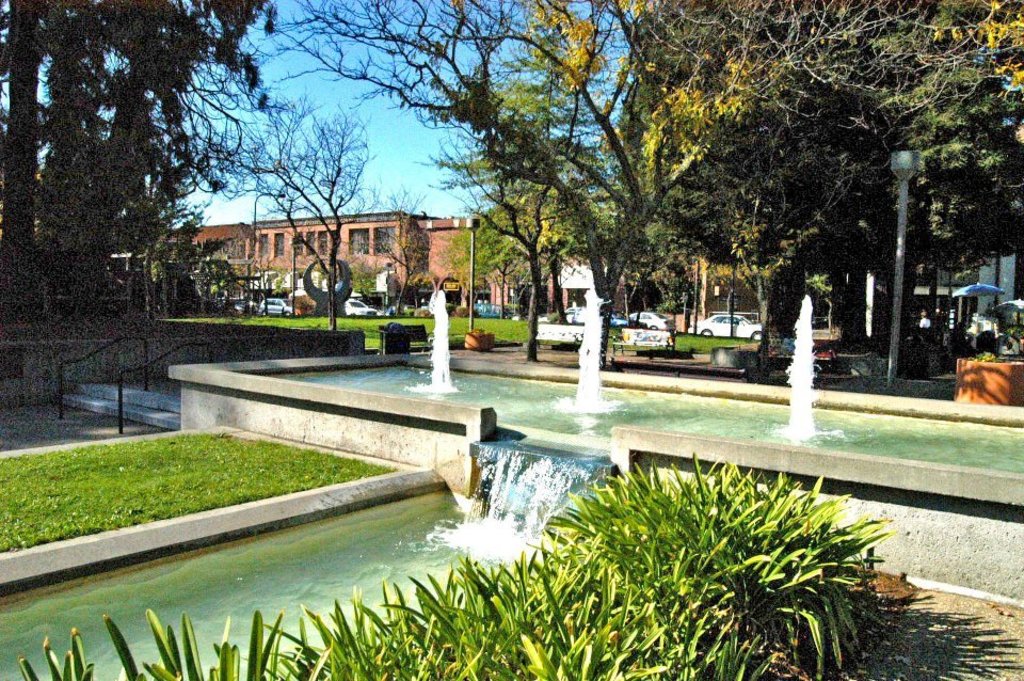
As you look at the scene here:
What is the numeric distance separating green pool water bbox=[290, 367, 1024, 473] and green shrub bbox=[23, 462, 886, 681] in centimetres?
297

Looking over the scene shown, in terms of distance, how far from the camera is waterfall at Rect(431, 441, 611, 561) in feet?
22.8

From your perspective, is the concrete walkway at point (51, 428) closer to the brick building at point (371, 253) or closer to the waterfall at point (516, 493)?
the waterfall at point (516, 493)

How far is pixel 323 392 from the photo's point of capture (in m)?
9.37

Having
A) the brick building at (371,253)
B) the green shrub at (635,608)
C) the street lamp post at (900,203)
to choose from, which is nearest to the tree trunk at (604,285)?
the street lamp post at (900,203)

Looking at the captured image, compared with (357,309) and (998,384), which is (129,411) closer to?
(998,384)

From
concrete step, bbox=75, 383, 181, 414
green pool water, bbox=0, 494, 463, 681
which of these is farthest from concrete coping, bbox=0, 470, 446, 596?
concrete step, bbox=75, 383, 181, 414

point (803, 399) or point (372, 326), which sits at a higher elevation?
point (803, 399)

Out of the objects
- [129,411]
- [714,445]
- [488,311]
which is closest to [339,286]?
[129,411]

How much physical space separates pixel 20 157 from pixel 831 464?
61.7 ft

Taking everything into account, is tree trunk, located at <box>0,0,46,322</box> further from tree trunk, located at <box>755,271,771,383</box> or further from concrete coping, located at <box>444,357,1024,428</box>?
tree trunk, located at <box>755,271,771,383</box>

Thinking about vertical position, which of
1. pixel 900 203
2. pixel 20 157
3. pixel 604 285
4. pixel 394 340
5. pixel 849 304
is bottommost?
pixel 394 340

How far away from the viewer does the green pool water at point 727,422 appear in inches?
315

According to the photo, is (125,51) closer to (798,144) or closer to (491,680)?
(798,144)

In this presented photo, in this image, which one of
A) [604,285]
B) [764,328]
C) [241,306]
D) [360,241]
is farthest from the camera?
[360,241]
